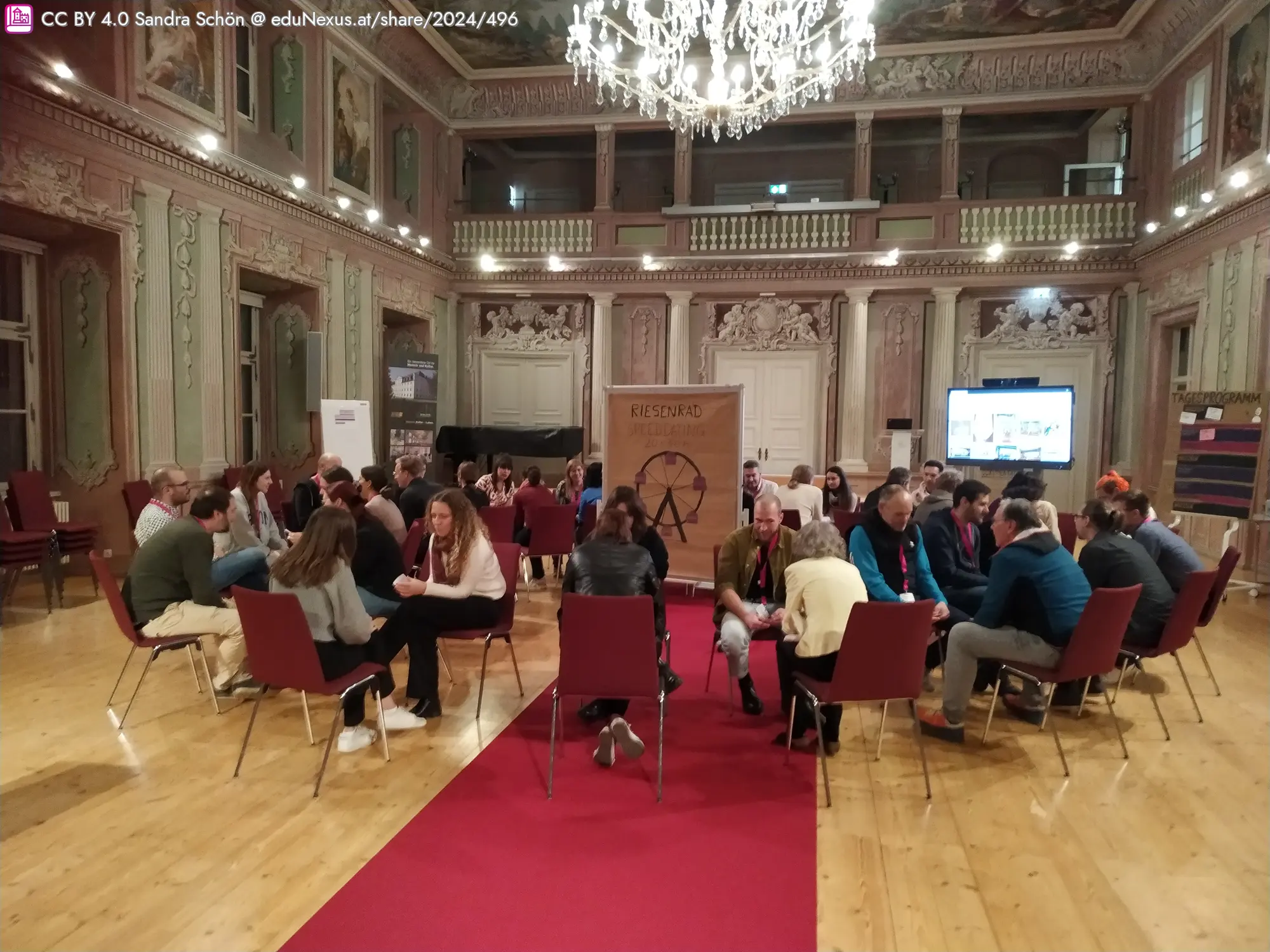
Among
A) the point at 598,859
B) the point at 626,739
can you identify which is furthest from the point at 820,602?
the point at 598,859

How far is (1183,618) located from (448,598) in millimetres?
3579

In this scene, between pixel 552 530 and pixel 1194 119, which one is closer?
pixel 552 530

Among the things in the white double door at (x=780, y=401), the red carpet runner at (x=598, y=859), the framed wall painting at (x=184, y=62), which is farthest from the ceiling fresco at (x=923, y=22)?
the red carpet runner at (x=598, y=859)

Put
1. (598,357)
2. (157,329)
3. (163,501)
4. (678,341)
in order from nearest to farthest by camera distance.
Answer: (163,501), (157,329), (678,341), (598,357)

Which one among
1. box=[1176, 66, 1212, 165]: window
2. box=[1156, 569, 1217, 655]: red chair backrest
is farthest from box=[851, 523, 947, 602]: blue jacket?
box=[1176, 66, 1212, 165]: window

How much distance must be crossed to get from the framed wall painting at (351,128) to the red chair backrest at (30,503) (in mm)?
4725

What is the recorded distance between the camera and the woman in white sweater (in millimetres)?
3828

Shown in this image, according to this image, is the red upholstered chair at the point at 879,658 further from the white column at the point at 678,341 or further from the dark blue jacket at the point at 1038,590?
the white column at the point at 678,341

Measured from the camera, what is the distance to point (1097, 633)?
131 inches

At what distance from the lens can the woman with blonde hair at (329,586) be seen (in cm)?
322

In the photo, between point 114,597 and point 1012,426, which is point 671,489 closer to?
point 114,597

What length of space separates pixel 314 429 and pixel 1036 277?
979 cm

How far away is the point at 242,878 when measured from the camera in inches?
99.6

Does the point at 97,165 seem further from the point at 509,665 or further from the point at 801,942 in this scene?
the point at 801,942
